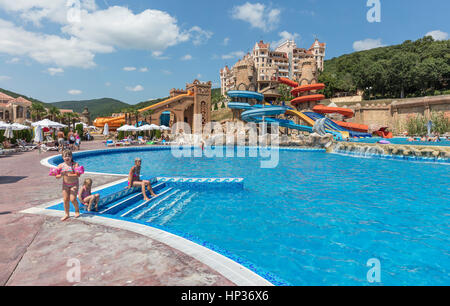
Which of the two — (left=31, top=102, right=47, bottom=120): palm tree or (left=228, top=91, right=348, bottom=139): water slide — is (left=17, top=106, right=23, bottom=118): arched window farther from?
(left=228, top=91, right=348, bottom=139): water slide

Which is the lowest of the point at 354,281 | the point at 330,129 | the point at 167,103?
the point at 354,281

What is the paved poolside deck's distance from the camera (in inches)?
99.9

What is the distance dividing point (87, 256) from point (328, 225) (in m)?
4.53

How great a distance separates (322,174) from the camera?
Result: 11.0m

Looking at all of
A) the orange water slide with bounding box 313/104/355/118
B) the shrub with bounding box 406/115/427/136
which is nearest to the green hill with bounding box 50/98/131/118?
the orange water slide with bounding box 313/104/355/118

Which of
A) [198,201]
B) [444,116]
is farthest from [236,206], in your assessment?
[444,116]

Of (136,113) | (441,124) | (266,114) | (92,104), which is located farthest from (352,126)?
(92,104)

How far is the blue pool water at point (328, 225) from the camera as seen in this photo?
12.2 feet

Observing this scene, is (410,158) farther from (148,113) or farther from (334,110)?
(148,113)

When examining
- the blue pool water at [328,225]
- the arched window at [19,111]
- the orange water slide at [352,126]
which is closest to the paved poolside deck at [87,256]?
the blue pool water at [328,225]

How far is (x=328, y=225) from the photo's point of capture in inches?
209

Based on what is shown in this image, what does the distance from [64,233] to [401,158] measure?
696 inches
